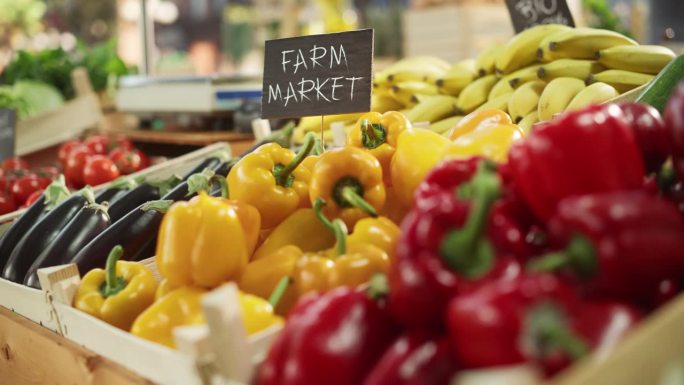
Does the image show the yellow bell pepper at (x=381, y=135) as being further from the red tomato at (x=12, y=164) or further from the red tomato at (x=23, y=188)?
the red tomato at (x=12, y=164)

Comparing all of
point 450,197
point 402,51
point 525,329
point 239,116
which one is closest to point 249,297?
point 450,197

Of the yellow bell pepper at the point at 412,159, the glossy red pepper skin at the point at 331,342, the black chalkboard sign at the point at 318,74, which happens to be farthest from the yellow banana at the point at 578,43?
the glossy red pepper skin at the point at 331,342

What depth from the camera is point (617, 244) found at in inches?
29.3

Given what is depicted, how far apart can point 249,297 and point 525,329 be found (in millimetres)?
514

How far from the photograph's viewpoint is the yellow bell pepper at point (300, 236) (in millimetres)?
1341

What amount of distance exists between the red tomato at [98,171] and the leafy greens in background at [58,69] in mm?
1722

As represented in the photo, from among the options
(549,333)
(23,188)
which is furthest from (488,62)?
(549,333)

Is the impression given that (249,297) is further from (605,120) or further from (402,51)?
(402,51)

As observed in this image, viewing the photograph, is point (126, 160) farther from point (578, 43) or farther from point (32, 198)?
point (578, 43)

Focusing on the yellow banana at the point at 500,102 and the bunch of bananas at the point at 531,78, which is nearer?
the bunch of bananas at the point at 531,78

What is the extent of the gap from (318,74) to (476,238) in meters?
1.00

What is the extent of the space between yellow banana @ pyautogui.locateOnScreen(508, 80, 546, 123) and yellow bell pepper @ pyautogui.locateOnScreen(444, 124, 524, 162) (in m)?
0.96

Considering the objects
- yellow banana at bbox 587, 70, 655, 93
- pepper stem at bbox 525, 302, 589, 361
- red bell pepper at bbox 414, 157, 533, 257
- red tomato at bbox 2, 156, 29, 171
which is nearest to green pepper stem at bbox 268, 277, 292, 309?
red bell pepper at bbox 414, 157, 533, 257

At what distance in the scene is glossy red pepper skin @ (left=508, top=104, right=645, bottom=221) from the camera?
0.88m
